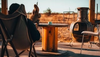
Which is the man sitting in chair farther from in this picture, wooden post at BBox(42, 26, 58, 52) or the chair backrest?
wooden post at BBox(42, 26, 58, 52)

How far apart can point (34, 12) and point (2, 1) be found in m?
1.90

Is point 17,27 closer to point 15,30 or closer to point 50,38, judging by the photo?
point 15,30

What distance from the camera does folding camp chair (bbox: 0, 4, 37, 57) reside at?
2582mm

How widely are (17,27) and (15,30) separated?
0.18 ft

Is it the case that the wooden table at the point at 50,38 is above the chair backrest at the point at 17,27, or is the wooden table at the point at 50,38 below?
below

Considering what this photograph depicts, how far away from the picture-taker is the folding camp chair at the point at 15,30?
258cm

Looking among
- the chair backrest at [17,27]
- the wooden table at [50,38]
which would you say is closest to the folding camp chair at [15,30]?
the chair backrest at [17,27]

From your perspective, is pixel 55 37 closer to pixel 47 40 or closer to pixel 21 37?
pixel 47 40

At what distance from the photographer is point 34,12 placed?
6.61 metres

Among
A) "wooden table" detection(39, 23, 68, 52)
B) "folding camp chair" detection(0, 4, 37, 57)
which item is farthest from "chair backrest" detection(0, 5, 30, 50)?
"wooden table" detection(39, 23, 68, 52)

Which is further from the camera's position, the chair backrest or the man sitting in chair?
the man sitting in chair

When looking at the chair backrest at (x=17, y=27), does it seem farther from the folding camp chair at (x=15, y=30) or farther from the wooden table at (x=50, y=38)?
the wooden table at (x=50, y=38)

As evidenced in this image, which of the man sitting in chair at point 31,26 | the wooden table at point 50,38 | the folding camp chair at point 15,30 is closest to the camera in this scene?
the folding camp chair at point 15,30

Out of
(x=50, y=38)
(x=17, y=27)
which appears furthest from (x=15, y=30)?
(x=50, y=38)
